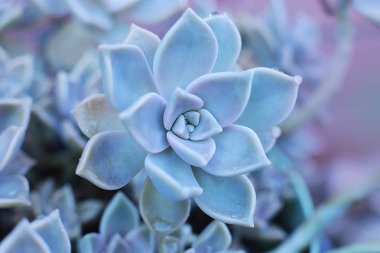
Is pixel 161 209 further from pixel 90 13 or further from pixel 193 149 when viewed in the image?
pixel 90 13

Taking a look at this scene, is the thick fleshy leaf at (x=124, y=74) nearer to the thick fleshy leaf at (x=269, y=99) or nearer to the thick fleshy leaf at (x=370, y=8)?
the thick fleshy leaf at (x=269, y=99)

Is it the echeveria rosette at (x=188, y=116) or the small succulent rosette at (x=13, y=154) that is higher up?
the echeveria rosette at (x=188, y=116)

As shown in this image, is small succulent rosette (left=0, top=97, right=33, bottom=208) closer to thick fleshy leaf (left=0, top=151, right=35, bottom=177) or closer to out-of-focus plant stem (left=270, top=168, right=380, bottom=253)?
thick fleshy leaf (left=0, top=151, right=35, bottom=177)

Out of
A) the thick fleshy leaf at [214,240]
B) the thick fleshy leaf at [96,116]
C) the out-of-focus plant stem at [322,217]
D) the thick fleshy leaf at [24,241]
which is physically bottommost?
the out-of-focus plant stem at [322,217]

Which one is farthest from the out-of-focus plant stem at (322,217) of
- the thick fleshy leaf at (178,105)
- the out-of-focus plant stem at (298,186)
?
the thick fleshy leaf at (178,105)

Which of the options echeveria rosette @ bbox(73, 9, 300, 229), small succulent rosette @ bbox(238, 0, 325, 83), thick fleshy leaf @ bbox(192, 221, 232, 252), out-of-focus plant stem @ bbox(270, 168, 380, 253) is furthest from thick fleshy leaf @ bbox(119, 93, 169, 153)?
small succulent rosette @ bbox(238, 0, 325, 83)

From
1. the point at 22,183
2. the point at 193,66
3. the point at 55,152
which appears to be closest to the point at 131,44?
the point at 193,66
